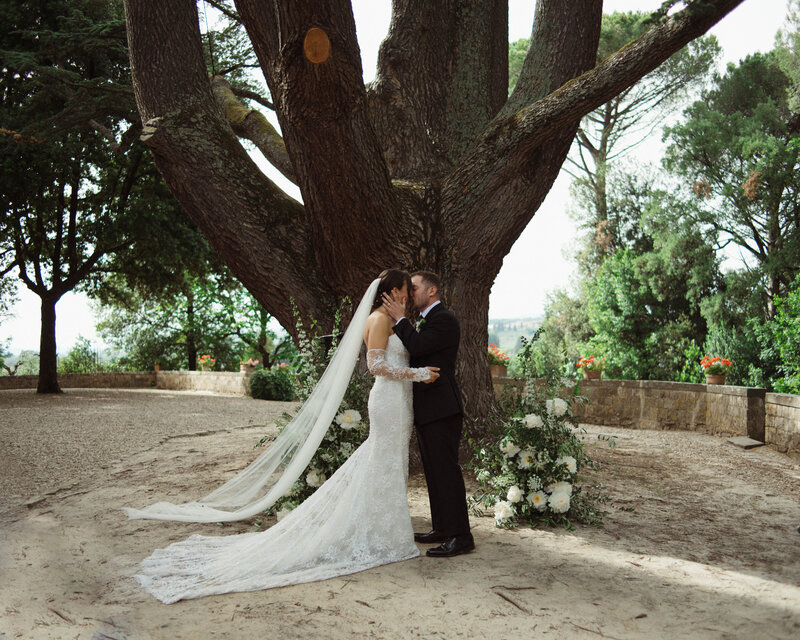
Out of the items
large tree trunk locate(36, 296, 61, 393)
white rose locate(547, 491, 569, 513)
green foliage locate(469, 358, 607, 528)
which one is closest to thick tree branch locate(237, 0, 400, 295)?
green foliage locate(469, 358, 607, 528)

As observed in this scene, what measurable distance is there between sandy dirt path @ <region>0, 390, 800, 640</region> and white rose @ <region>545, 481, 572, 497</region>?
1.02 feet

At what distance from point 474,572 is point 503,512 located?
117cm

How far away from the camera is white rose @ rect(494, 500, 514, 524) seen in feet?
17.7

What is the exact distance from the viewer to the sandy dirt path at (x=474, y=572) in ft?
11.4

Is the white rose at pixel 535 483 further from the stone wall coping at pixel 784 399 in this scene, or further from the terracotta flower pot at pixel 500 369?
the terracotta flower pot at pixel 500 369

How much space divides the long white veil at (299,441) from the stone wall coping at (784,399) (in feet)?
23.8

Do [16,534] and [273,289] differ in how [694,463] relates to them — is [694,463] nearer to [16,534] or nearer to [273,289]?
[273,289]

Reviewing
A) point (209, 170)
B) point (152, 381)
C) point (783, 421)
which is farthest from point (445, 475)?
point (152, 381)

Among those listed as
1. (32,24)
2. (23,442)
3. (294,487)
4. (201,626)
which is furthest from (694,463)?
(32,24)

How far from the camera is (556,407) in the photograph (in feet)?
18.3

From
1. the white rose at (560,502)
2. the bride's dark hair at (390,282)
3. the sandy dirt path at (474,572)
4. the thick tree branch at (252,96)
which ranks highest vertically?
the thick tree branch at (252,96)

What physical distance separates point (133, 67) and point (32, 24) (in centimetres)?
1330

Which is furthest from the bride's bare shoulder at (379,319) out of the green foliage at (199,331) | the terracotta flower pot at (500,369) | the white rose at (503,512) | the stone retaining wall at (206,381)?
the green foliage at (199,331)

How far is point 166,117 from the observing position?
21.3 feet
